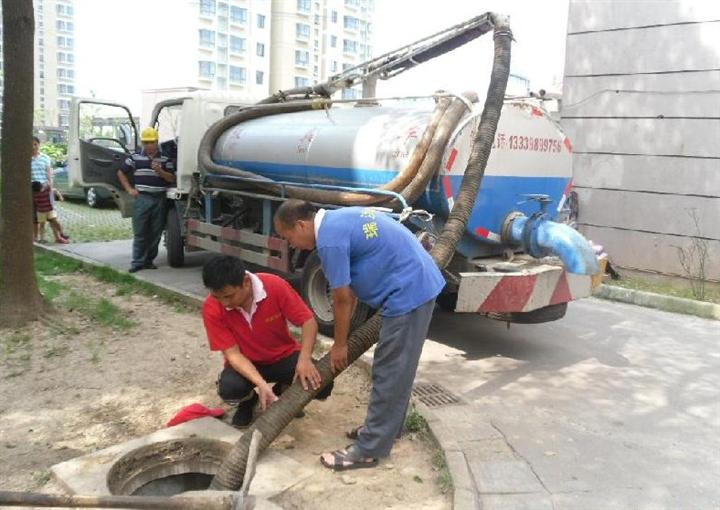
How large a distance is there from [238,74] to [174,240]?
64.1 metres

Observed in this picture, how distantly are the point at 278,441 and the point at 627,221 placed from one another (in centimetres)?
688

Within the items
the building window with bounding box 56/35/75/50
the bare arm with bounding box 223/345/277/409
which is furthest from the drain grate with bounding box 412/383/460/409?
the building window with bounding box 56/35/75/50

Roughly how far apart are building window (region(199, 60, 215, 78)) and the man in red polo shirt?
Result: 66958 millimetres

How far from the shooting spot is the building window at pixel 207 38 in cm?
6509

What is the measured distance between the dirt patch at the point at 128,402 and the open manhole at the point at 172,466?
0.35 meters

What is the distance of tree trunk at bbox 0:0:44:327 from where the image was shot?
5180 millimetres

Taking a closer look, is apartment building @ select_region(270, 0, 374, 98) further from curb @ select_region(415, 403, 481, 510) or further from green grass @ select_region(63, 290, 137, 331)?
curb @ select_region(415, 403, 481, 510)

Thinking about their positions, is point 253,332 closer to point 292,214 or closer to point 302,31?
point 292,214

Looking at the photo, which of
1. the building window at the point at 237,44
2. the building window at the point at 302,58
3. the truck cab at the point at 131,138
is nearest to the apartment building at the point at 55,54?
the building window at the point at 237,44

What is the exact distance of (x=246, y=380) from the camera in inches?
138

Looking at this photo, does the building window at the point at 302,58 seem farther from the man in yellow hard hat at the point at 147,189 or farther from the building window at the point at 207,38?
the man in yellow hard hat at the point at 147,189

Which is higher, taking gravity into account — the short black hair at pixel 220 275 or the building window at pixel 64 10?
the building window at pixel 64 10

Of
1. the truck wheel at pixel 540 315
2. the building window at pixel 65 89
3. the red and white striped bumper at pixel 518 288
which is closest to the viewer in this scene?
the red and white striped bumper at pixel 518 288

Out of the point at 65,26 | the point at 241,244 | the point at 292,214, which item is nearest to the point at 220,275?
the point at 292,214
